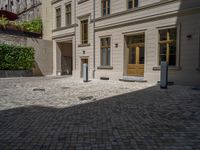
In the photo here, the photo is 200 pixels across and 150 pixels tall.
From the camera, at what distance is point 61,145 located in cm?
336

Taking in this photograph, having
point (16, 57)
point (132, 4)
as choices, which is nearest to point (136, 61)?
point (132, 4)

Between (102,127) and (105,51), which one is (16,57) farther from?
(102,127)

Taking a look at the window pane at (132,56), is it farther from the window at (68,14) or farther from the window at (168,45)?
the window at (68,14)

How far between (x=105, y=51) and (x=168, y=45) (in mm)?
5500

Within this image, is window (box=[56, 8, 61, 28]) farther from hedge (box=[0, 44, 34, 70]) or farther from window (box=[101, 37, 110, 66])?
window (box=[101, 37, 110, 66])

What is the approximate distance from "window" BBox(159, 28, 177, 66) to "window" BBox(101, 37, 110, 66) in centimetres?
467

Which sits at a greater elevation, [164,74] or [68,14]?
[68,14]

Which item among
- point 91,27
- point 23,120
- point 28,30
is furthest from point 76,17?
point 23,120

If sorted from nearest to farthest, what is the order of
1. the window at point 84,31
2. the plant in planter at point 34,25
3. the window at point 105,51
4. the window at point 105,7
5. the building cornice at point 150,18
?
1. the building cornice at point 150,18
2. the window at point 105,7
3. the window at point 105,51
4. the window at point 84,31
5. the plant in planter at point 34,25

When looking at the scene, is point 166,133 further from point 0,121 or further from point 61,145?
point 0,121

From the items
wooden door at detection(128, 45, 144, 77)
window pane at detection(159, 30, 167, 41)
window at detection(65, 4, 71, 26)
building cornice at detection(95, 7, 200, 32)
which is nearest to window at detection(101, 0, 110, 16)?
building cornice at detection(95, 7, 200, 32)

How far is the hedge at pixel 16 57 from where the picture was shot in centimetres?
1739

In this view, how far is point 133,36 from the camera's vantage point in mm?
14102

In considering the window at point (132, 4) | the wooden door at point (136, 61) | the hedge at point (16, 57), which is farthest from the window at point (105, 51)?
the hedge at point (16, 57)
